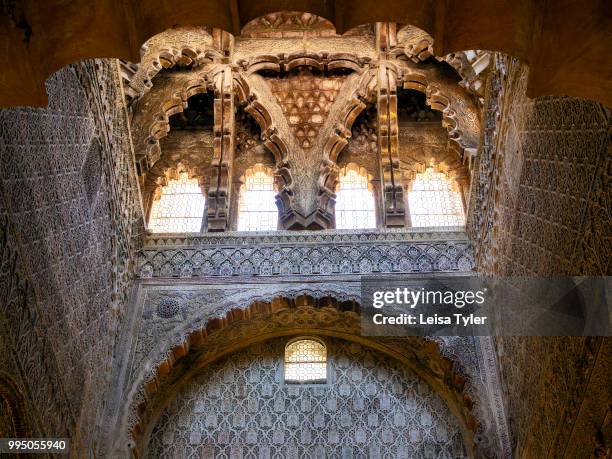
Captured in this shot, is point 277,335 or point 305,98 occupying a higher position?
point 305,98

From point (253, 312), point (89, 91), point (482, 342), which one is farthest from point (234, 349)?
point (89, 91)

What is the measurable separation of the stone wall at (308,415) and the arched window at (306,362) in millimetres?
98

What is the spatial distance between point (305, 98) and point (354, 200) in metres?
1.68

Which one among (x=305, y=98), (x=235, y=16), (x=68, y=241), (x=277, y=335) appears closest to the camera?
(x=235, y=16)

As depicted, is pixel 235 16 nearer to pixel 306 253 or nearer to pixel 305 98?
pixel 306 253

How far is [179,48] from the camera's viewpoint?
9.73m

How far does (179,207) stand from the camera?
32.3ft

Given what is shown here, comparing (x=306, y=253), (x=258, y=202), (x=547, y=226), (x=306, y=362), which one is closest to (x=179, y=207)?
(x=258, y=202)

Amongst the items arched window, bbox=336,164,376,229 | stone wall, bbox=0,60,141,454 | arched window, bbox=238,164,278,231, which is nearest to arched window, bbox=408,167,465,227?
arched window, bbox=336,164,376,229

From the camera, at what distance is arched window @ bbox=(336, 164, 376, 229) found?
9.55 m

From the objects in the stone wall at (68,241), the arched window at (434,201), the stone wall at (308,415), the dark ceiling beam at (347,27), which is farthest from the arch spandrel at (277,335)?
the dark ceiling beam at (347,27)

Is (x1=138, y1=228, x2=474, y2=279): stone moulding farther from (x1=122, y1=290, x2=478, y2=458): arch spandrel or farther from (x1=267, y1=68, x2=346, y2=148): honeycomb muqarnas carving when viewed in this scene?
(x1=267, y1=68, x2=346, y2=148): honeycomb muqarnas carving

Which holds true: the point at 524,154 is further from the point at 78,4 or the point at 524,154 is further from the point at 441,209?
the point at 78,4

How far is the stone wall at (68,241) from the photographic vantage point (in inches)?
220
